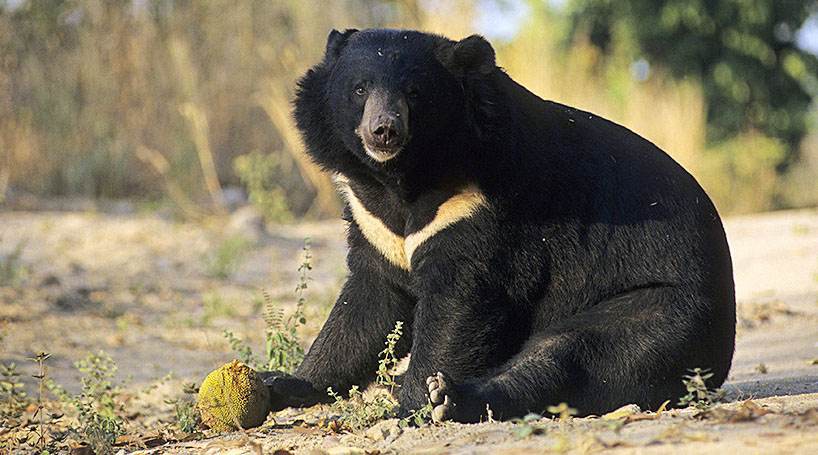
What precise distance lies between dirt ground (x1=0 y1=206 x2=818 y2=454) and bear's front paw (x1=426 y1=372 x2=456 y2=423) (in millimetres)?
131

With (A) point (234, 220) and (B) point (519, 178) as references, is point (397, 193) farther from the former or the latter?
(A) point (234, 220)

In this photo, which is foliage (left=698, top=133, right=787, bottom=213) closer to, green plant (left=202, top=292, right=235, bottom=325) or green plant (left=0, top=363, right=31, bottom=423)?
green plant (left=202, top=292, right=235, bottom=325)

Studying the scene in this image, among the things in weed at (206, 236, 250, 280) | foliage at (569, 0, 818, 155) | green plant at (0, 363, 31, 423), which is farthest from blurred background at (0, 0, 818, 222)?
green plant at (0, 363, 31, 423)

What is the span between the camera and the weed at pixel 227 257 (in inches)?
347

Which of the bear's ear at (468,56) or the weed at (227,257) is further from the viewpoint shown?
the weed at (227,257)

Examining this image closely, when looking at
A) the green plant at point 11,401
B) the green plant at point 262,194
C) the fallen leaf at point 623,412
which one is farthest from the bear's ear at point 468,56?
the green plant at point 262,194

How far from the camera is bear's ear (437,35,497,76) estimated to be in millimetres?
3961

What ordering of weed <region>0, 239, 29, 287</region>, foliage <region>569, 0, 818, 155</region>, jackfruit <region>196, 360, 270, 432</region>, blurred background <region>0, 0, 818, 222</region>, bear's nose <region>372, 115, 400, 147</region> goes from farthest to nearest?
1. foliage <region>569, 0, 818, 155</region>
2. blurred background <region>0, 0, 818, 222</region>
3. weed <region>0, 239, 29, 287</region>
4. jackfruit <region>196, 360, 270, 432</region>
5. bear's nose <region>372, 115, 400, 147</region>

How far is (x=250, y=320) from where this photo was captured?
294 inches

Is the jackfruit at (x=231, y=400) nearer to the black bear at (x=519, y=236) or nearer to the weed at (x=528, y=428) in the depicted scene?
the black bear at (x=519, y=236)

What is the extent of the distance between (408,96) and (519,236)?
580mm

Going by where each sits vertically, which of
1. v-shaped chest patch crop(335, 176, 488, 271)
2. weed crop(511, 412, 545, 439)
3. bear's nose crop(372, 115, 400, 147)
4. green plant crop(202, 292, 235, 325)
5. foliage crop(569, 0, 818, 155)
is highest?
foliage crop(569, 0, 818, 155)

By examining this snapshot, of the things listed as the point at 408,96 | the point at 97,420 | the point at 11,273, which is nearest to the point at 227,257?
the point at 11,273

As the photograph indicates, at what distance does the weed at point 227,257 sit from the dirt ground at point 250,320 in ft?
Answer: 0.05
